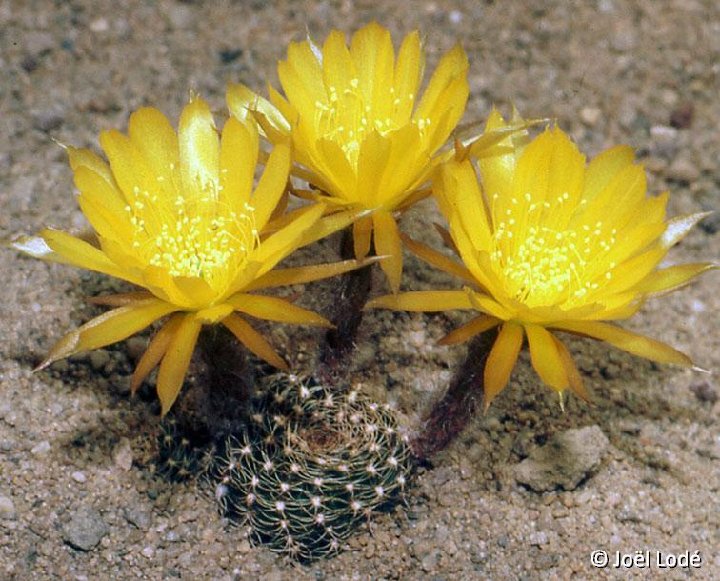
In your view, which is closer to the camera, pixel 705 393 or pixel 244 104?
pixel 244 104

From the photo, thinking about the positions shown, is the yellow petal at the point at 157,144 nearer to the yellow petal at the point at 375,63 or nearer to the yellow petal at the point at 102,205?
the yellow petal at the point at 102,205

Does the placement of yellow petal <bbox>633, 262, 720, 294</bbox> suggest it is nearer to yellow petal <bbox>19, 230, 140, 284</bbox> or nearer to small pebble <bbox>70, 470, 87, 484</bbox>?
yellow petal <bbox>19, 230, 140, 284</bbox>

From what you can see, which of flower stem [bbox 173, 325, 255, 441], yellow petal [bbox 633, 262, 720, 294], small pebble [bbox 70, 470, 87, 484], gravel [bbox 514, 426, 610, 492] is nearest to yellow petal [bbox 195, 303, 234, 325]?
flower stem [bbox 173, 325, 255, 441]

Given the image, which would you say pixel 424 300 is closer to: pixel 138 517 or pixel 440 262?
pixel 440 262

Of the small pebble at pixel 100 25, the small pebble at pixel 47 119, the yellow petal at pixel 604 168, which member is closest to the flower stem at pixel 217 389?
the yellow petal at pixel 604 168

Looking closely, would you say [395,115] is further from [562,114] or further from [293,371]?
[562,114]

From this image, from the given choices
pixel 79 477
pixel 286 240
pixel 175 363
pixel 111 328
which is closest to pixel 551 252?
pixel 286 240
